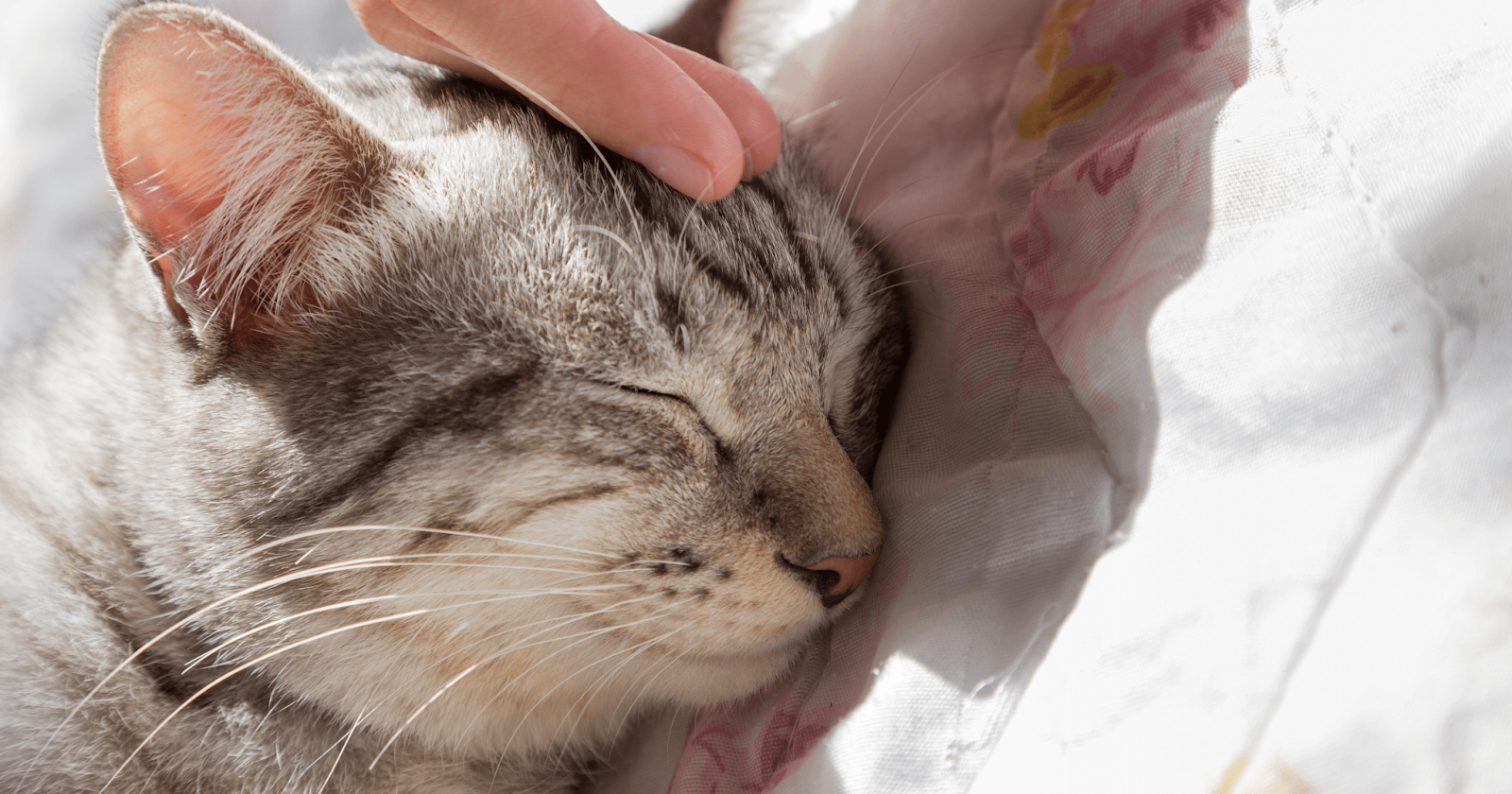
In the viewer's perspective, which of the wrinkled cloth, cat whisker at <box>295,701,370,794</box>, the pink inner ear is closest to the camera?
the wrinkled cloth

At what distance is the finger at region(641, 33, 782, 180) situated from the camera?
1.28 meters

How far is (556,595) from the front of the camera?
41.1 inches

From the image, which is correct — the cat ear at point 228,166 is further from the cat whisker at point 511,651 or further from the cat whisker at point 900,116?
the cat whisker at point 900,116

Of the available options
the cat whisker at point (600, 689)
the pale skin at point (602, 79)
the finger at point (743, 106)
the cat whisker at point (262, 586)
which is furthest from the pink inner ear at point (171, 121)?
the cat whisker at point (600, 689)

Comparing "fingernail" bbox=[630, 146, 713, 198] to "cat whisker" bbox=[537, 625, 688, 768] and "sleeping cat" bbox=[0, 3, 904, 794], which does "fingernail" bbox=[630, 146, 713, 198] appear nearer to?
"sleeping cat" bbox=[0, 3, 904, 794]

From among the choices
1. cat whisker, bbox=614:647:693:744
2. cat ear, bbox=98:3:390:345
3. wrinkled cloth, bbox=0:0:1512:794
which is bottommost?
cat whisker, bbox=614:647:693:744

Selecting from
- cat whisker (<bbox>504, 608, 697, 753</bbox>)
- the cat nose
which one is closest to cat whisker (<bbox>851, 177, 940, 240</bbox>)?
the cat nose

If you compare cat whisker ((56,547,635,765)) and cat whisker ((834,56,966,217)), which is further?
cat whisker ((834,56,966,217))

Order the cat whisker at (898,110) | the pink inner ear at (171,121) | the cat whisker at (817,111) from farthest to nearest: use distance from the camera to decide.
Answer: the cat whisker at (817,111) → the cat whisker at (898,110) → the pink inner ear at (171,121)

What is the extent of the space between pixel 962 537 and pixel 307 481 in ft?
2.42

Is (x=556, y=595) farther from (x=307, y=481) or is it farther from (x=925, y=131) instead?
(x=925, y=131)

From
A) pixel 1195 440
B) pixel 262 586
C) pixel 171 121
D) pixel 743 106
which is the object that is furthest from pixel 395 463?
pixel 1195 440

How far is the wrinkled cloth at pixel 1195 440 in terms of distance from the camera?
622 millimetres

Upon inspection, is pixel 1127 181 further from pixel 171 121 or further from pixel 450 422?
pixel 171 121
